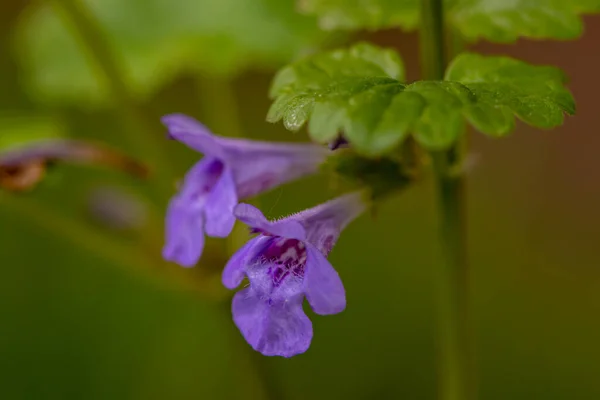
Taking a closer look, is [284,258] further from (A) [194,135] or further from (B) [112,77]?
(B) [112,77]

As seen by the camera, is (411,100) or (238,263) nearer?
(411,100)

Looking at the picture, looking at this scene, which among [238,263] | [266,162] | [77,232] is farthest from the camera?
[77,232]

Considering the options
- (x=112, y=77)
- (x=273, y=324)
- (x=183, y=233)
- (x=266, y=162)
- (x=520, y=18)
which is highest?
(x=112, y=77)

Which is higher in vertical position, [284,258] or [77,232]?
[77,232]

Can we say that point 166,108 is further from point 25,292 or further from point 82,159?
point 82,159

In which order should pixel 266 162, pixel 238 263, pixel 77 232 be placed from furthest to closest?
pixel 77 232 → pixel 266 162 → pixel 238 263

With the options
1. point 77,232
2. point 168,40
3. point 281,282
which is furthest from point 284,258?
point 168,40

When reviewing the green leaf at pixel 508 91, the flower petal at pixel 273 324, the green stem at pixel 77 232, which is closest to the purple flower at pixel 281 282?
the flower petal at pixel 273 324

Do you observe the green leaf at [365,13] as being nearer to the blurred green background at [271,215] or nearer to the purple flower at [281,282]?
the purple flower at [281,282]
